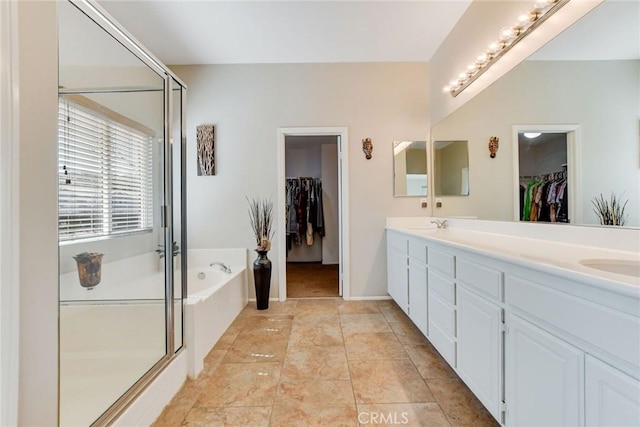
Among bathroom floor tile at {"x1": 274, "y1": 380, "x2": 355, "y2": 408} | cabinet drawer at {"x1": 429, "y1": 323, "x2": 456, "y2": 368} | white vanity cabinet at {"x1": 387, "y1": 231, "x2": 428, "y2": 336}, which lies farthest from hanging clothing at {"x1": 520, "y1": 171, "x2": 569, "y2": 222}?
bathroom floor tile at {"x1": 274, "y1": 380, "x2": 355, "y2": 408}

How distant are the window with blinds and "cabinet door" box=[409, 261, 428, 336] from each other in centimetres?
211

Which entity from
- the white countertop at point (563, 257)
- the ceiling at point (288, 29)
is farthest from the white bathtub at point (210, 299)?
the ceiling at point (288, 29)

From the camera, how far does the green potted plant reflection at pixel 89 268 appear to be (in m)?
1.64

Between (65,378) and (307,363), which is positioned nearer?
(65,378)

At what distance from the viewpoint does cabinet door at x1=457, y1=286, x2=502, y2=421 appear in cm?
113

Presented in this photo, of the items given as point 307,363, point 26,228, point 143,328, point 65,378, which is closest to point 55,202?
point 26,228

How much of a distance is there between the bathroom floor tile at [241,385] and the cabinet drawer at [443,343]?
1052 mm

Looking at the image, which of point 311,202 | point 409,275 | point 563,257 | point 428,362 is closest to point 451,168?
point 409,275

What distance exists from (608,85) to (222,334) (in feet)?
9.43

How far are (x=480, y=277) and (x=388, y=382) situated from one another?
0.86 meters

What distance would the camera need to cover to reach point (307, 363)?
5.80ft

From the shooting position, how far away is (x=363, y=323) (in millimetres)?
2383

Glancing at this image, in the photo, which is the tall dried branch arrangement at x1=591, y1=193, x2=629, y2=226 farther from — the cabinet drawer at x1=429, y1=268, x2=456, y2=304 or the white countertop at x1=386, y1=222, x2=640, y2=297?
the cabinet drawer at x1=429, y1=268, x2=456, y2=304

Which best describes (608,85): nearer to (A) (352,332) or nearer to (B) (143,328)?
(A) (352,332)
